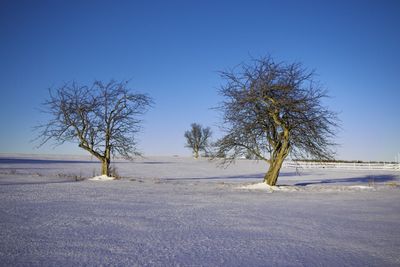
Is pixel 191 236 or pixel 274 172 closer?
pixel 191 236

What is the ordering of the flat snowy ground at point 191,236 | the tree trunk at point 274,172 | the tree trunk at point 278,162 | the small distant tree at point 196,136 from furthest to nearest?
1. the small distant tree at point 196,136
2. the tree trunk at point 274,172
3. the tree trunk at point 278,162
4. the flat snowy ground at point 191,236

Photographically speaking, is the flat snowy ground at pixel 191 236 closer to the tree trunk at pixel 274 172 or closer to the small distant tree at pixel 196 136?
the tree trunk at pixel 274 172

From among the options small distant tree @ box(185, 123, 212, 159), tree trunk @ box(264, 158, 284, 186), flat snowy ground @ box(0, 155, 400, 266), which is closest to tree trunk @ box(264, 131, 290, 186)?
tree trunk @ box(264, 158, 284, 186)

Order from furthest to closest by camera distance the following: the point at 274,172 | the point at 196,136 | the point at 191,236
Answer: the point at 196,136 → the point at 274,172 → the point at 191,236

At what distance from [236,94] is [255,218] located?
33.3ft

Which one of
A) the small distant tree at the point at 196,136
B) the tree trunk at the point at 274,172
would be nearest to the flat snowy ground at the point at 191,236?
the tree trunk at the point at 274,172

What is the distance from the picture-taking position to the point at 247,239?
180 inches

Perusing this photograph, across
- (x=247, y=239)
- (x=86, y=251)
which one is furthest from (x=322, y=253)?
(x=86, y=251)

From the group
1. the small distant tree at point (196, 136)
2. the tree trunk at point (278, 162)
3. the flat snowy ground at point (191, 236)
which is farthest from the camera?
the small distant tree at point (196, 136)

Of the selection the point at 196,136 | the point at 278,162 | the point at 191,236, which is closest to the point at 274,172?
the point at 278,162

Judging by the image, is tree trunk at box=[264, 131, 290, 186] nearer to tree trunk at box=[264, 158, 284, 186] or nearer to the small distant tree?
tree trunk at box=[264, 158, 284, 186]

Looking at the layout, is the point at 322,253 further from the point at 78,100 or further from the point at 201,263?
the point at 78,100

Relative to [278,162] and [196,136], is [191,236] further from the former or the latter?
[196,136]

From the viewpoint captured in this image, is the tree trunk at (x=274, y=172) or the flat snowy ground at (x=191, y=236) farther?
the tree trunk at (x=274, y=172)
